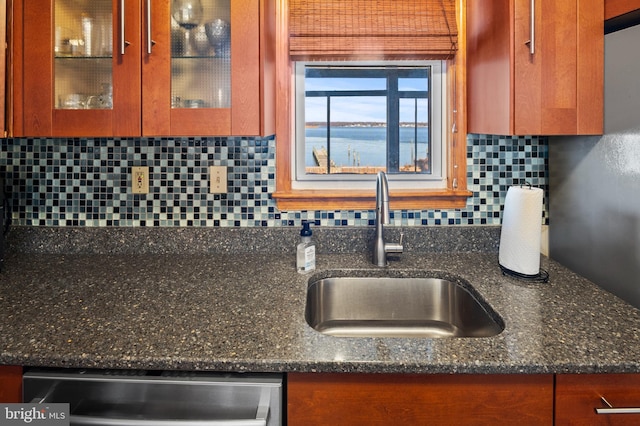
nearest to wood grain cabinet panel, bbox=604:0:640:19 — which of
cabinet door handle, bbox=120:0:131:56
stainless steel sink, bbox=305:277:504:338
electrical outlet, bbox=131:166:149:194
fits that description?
stainless steel sink, bbox=305:277:504:338

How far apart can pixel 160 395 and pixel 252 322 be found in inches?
→ 10.0

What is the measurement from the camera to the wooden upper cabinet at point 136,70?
1.43 m

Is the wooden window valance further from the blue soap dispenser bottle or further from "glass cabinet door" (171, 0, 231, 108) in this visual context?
the blue soap dispenser bottle

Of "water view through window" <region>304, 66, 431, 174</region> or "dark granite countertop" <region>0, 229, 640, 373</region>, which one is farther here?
"water view through window" <region>304, 66, 431, 174</region>

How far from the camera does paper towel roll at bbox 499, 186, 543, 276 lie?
1392 mm

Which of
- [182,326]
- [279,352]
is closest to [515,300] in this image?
[279,352]

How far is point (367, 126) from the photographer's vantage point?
187 centimetres

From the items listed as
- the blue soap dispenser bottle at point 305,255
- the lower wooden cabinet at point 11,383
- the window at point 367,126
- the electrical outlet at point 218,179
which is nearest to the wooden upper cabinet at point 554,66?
the window at point 367,126

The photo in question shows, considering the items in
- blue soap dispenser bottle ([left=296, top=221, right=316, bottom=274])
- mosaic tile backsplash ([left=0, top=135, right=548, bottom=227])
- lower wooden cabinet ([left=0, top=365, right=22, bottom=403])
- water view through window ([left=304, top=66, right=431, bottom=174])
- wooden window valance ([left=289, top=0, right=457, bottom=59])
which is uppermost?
wooden window valance ([left=289, top=0, right=457, bottom=59])

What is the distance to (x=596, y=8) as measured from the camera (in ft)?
4.47

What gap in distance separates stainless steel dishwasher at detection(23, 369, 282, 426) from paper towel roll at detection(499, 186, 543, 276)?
0.86 metres

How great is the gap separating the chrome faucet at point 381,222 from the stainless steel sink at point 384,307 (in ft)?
0.26

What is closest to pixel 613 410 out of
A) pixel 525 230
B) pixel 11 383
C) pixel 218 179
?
pixel 525 230

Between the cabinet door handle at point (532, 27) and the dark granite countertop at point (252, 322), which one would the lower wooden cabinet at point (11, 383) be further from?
the cabinet door handle at point (532, 27)
